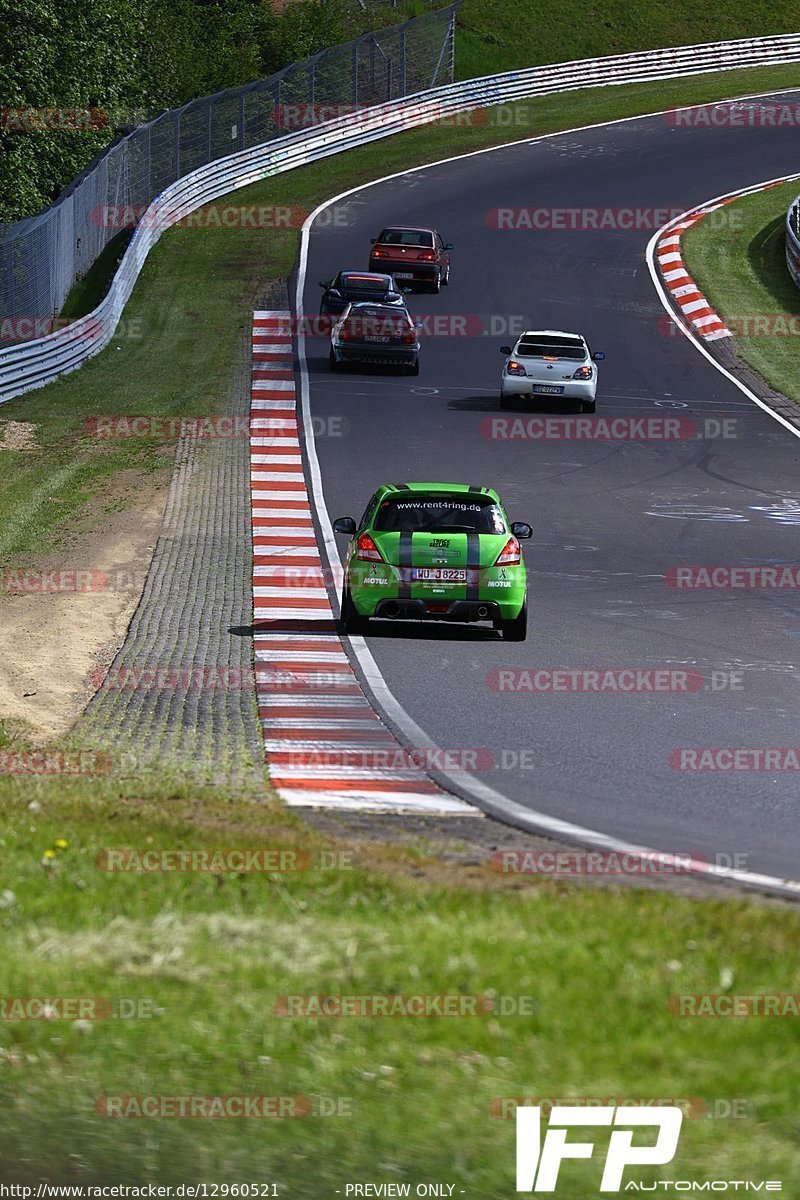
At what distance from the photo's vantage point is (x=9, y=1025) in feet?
20.5

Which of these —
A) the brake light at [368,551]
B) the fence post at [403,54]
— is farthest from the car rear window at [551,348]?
the fence post at [403,54]

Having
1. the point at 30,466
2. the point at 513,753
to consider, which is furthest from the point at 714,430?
the point at 513,753

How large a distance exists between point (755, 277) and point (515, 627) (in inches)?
1219

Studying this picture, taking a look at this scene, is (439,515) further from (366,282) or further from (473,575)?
(366,282)

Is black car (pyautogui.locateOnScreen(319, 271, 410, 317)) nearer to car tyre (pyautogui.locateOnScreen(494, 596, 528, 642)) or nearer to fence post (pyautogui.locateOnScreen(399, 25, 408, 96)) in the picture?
car tyre (pyautogui.locateOnScreen(494, 596, 528, 642))

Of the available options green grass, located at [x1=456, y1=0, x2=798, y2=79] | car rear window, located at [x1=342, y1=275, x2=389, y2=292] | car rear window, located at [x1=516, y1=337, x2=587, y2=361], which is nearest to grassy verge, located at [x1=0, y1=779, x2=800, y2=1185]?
car rear window, located at [x1=516, y1=337, x2=587, y2=361]

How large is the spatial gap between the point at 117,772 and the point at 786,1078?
5.86 meters

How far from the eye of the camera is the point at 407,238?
43688mm

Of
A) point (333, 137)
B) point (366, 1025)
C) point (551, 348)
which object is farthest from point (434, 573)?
point (333, 137)

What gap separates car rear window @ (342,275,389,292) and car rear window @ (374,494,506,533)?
21.7 metres

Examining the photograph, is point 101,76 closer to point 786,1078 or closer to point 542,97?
point 542,97

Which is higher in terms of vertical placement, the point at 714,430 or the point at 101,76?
the point at 101,76

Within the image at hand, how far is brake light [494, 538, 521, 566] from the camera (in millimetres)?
16609

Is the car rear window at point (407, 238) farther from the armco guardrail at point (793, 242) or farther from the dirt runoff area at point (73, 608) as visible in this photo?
the dirt runoff area at point (73, 608)
